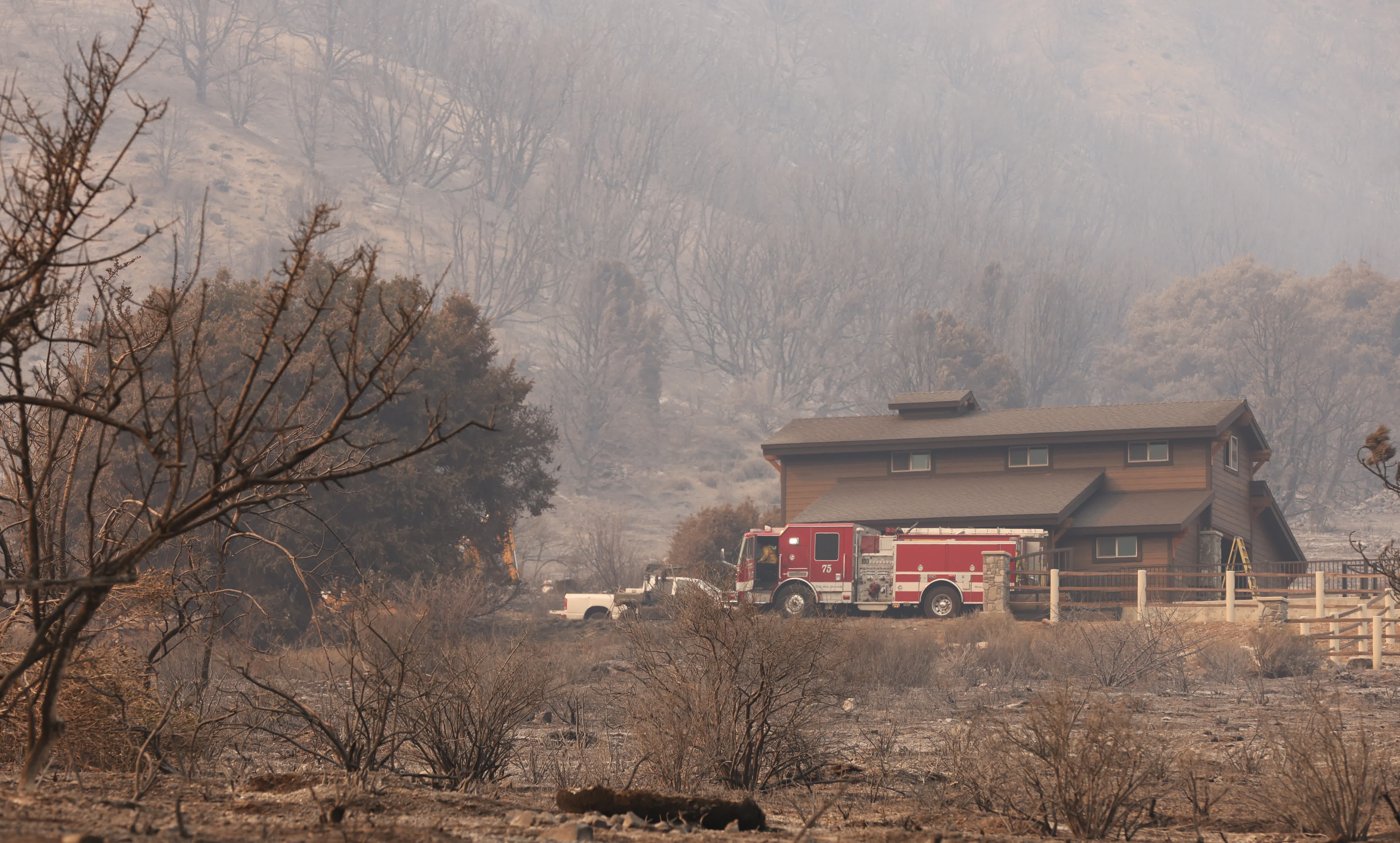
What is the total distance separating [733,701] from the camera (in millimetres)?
12109

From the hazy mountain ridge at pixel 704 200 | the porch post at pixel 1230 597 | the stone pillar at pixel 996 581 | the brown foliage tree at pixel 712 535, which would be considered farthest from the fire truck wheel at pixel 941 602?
the hazy mountain ridge at pixel 704 200

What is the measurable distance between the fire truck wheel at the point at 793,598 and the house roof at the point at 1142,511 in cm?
768

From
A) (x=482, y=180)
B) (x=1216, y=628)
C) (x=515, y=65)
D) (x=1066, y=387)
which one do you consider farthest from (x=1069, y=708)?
(x=515, y=65)

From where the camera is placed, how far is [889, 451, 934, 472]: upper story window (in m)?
42.2

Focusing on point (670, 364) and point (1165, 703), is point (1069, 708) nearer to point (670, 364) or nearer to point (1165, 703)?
point (1165, 703)

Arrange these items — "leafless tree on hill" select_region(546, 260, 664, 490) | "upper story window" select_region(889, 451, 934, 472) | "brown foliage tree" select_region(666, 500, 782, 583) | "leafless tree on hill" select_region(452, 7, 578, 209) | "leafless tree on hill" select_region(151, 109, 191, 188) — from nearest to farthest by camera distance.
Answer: "upper story window" select_region(889, 451, 934, 472)
"brown foliage tree" select_region(666, 500, 782, 583)
"leafless tree on hill" select_region(546, 260, 664, 490)
"leafless tree on hill" select_region(151, 109, 191, 188)
"leafless tree on hill" select_region(452, 7, 578, 209)

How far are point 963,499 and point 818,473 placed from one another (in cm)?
545

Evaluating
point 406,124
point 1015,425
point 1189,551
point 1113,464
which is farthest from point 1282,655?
point 406,124

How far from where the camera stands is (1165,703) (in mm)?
19547

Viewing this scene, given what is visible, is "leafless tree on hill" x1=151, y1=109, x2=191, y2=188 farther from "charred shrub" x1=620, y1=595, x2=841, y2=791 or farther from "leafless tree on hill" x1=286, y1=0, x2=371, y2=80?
"charred shrub" x1=620, y1=595, x2=841, y2=791

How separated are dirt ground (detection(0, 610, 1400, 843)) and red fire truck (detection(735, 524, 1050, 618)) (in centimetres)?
1428

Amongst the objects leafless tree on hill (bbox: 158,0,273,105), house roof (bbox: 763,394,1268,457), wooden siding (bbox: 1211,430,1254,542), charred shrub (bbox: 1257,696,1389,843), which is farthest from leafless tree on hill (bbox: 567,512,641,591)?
leafless tree on hill (bbox: 158,0,273,105)

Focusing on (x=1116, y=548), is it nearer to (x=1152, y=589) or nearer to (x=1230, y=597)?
(x=1152, y=589)

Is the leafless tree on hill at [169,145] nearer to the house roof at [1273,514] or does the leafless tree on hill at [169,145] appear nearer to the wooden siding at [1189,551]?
the house roof at [1273,514]
